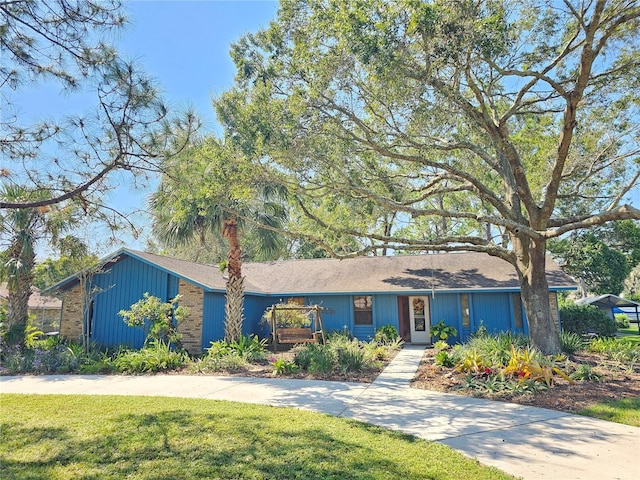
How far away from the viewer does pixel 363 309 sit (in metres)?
17.0

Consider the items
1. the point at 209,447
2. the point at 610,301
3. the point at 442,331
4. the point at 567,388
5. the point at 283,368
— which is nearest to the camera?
the point at 209,447

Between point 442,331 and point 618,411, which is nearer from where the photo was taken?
point 618,411

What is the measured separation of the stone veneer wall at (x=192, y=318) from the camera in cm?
1369

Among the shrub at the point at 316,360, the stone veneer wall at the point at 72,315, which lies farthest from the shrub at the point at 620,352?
the stone veneer wall at the point at 72,315

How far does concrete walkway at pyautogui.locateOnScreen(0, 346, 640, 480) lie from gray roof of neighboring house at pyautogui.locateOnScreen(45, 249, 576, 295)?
537 cm

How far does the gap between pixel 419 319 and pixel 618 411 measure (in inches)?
420

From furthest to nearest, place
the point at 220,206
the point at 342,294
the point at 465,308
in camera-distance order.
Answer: the point at 342,294
the point at 465,308
the point at 220,206

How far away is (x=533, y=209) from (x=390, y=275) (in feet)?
25.7

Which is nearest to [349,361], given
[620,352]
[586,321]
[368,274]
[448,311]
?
[620,352]

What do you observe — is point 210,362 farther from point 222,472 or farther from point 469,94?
point 469,94

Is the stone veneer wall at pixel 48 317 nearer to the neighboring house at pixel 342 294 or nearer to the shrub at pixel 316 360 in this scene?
the neighboring house at pixel 342 294

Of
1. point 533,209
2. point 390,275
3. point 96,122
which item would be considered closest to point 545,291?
point 533,209

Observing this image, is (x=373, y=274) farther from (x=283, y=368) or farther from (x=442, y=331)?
(x=283, y=368)

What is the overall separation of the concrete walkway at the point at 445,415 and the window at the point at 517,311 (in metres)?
7.03
